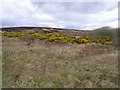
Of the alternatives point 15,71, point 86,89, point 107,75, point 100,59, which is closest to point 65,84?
point 86,89

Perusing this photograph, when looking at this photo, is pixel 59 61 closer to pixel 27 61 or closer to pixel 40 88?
pixel 27 61

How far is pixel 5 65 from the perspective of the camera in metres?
13.5

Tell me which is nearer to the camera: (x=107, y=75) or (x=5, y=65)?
(x=107, y=75)

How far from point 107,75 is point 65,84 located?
7.57 ft

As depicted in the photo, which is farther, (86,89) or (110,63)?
(110,63)

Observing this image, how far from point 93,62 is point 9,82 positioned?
5.11 m

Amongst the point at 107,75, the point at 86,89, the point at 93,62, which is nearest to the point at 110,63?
the point at 93,62

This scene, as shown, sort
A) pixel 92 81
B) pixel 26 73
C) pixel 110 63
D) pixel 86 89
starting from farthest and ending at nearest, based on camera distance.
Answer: pixel 110 63 < pixel 26 73 < pixel 92 81 < pixel 86 89

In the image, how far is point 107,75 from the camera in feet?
37.2

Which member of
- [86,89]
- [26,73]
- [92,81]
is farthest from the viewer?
[26,73]

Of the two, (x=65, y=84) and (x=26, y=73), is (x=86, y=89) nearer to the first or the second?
(x=65, y=84)

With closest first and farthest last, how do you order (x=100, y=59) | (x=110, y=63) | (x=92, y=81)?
(x=92, y=81) < (x=110, y=63) < (x=100, y=59)

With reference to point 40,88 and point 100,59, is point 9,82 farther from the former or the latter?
point 100,59

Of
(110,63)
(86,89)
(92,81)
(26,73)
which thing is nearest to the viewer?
(86,89)
